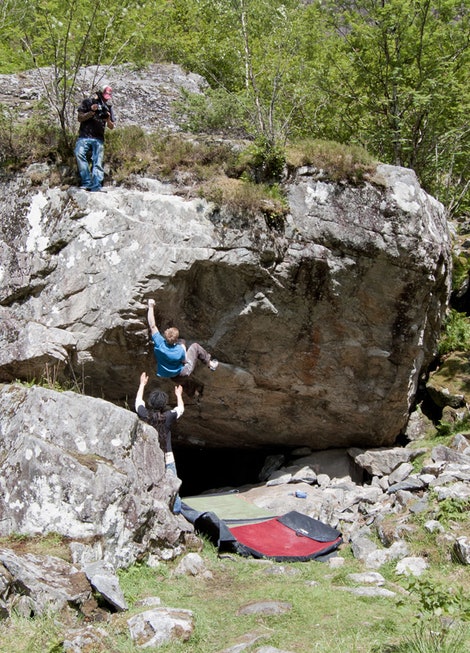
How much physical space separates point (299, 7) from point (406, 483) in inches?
396

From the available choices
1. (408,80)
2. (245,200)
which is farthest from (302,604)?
(408,80)

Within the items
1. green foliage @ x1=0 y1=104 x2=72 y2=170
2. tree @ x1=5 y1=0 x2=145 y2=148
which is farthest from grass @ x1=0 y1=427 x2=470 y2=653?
tree @ x1=5 y1=0 x2=145 y2=148

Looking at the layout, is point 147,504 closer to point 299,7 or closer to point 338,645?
point 338,645

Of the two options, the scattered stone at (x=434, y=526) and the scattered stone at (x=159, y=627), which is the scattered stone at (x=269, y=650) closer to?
the scattered stone at (x=159, y=627)

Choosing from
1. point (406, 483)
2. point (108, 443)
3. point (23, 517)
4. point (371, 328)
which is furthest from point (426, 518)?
point (23, 517)

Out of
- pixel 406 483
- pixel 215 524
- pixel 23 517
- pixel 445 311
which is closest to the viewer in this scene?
pixel 23 517

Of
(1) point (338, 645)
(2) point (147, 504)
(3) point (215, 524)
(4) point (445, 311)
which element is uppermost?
(4) point (445, 311)

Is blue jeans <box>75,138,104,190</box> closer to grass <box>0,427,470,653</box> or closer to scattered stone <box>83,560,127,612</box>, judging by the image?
grass <box>0,427,470,653</box>

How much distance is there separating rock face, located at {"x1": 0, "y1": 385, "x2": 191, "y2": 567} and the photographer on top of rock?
3445 millimetres

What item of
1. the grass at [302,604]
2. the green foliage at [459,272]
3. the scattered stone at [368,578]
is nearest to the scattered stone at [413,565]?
the grass at [302,604]

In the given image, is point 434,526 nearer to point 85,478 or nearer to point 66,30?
point 85,478

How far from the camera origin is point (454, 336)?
12.3 meters

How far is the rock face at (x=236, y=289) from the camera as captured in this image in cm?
883

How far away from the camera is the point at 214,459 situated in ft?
40.3
